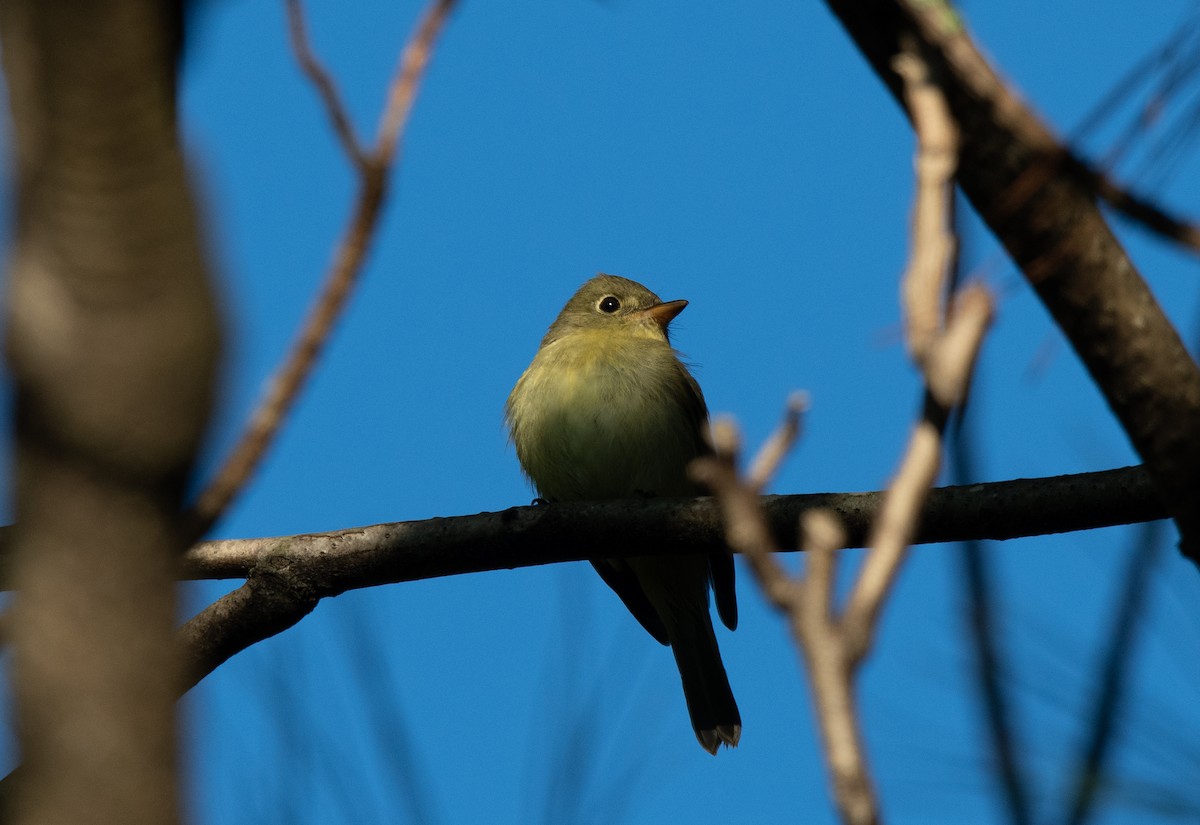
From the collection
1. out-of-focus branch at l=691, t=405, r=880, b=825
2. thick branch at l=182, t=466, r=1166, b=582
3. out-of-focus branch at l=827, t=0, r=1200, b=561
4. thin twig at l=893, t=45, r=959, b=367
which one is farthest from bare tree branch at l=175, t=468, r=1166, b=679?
out-of-focus branch at l=691, t=405, r=880, b=825

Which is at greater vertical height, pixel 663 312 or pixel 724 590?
pixel 663 312

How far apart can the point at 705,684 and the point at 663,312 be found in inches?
100

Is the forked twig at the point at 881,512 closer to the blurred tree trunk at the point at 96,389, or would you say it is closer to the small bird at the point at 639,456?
the blurred tree trunk at the point at 96,389

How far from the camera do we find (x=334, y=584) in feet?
16.8

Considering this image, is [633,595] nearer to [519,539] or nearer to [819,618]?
[519,539]

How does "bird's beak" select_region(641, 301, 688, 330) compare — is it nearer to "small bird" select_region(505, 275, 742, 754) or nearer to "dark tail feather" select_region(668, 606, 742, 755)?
"small bird" select_region(505, 275, 742, 754)

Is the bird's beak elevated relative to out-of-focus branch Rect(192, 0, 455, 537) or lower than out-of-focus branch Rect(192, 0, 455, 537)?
elevated

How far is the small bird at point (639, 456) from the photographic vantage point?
25.0 ft

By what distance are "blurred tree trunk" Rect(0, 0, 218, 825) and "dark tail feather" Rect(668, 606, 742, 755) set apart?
21.9 ft

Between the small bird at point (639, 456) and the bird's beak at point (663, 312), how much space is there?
82cm

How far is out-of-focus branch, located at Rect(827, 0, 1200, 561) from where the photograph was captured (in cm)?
228

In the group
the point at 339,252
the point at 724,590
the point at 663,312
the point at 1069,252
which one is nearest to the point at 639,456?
the point at 724,590

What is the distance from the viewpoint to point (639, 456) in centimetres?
763

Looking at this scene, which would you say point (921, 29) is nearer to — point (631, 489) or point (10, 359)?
point (10, 359)
